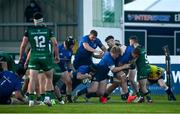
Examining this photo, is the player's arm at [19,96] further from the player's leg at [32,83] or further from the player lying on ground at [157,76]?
the player lying on ground at [157,76]

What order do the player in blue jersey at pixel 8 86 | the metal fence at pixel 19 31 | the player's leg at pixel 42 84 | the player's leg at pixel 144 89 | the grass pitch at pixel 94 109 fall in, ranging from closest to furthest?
the grass pitch at pixel 94 109, the player's leg at pixel 42 84, the player in blue jersey at pixel 8 86, the player's leg at pixel 144 89, the metal fence at pixel 19 31

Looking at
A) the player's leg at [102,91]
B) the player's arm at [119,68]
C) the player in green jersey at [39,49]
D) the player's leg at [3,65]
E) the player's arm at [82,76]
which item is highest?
the player in green jersey at [39,49]

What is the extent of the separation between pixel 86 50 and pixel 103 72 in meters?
0.75

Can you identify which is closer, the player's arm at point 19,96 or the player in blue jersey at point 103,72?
the player's arm at point 19,96

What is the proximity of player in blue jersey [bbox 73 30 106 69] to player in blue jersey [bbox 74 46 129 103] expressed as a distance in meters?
0.40

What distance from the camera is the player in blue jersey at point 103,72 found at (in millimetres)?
26312

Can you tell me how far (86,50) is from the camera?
26.7 meters

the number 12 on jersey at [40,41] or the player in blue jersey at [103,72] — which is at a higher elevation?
the number 12 on jersey at [40,41]

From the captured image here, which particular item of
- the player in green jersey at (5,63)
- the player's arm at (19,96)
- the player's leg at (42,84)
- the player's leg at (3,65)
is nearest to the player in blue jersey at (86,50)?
the player in green jersey at (5,63)

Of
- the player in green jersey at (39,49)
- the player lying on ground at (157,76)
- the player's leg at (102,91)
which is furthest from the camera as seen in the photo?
the player lying on ground at (157,76)

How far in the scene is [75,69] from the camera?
26.9 m

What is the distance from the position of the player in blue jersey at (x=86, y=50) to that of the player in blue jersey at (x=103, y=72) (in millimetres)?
400

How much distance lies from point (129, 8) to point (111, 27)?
36.6 feet

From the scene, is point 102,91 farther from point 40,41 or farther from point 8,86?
point 40,41
